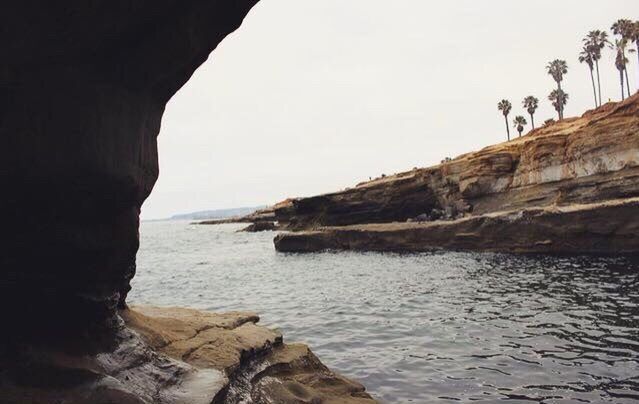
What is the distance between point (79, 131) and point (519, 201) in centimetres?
4001

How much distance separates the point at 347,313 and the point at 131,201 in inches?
442

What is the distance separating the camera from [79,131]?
5.44 meters

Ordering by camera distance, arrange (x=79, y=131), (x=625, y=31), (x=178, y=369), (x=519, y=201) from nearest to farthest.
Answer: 1. (x=79, y=131)
2. (x=178, y=369)
3. (x=519, y=201)
4. (x=625, y=31)

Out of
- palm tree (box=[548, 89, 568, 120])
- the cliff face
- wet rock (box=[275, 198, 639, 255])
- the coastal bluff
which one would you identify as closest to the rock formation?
the cliff face

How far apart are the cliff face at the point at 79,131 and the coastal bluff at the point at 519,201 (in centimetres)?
2744

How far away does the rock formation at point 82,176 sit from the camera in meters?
5.14

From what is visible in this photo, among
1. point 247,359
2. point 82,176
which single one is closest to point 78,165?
point 82,176

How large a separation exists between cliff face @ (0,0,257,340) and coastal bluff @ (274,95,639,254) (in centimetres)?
2744

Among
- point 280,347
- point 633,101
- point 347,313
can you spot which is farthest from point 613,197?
point 280,347

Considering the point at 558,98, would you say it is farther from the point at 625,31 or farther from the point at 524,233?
the point at 524,233

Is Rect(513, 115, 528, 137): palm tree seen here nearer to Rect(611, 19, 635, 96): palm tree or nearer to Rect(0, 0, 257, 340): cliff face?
Rect(611, 19, 635, 96): palm tree

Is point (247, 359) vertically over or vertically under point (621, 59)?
under

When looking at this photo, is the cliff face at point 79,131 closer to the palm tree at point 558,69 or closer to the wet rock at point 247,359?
the wet rock at point 247,359

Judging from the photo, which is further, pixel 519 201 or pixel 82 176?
pixel 519 201
